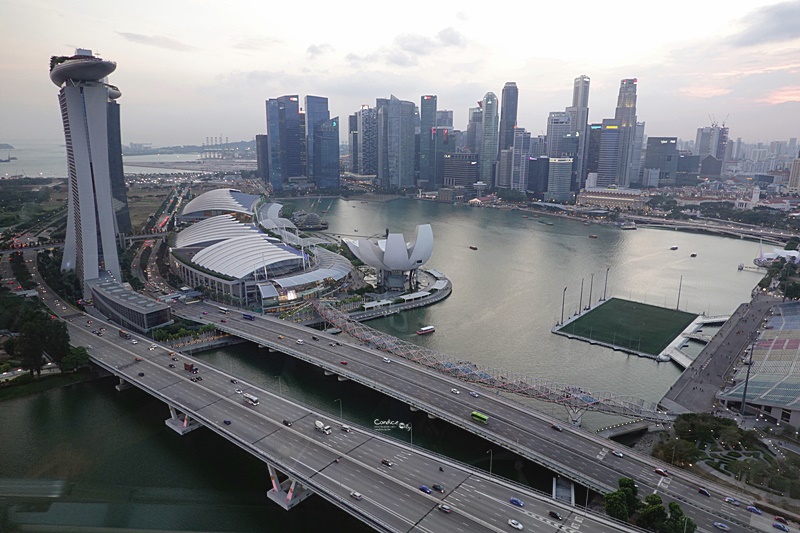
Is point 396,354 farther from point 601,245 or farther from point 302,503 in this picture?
point 601,245

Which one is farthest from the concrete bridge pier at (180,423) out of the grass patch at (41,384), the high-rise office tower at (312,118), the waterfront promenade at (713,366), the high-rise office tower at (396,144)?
the high-rise office tower at (312,118)

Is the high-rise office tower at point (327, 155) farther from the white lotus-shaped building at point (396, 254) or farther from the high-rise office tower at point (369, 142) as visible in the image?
the white lotus-shaped building at point (396, 254)

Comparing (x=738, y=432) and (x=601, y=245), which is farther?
(x=601, y=245)

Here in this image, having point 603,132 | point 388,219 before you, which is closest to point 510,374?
point 388,219

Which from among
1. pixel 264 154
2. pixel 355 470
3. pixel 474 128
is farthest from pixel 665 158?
pixel 355 470

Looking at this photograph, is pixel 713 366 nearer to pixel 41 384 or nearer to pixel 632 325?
pixel 632 325

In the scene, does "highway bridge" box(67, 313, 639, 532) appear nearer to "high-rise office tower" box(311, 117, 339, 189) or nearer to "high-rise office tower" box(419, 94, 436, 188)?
"high-rise office tower" box(311, 117, 339, 189)
